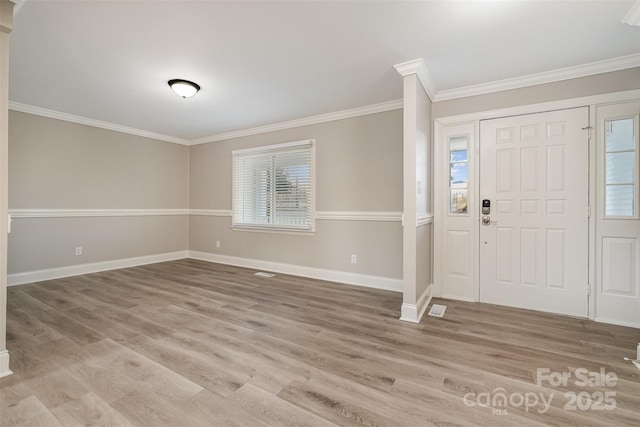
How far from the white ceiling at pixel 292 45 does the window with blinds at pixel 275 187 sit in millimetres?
1190

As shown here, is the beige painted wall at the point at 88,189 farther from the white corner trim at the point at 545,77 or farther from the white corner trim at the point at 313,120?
→ the white corner trim at the point at 545,77

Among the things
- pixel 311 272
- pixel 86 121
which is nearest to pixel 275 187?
pixel 311 272

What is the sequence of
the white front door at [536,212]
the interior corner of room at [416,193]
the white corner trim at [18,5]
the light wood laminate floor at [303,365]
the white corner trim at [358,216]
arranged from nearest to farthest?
the light wood laminate floor at [303,365] < the white corner trim at [18,5] < the interior corner of room at [416,193] < the white front door at [536,212] < the white corner trim at [358,216]

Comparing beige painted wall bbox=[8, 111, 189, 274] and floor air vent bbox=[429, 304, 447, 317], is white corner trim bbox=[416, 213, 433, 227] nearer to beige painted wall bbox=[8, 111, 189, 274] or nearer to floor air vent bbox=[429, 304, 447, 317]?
floor air vent bbox=[429, 304, 447, 317]

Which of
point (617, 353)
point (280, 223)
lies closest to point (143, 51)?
point (280, 223)

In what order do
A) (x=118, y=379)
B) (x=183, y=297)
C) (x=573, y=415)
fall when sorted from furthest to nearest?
(x=183, y=297) < (x=118, y=379) < (x=573, y=415)

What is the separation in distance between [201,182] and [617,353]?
631 cm

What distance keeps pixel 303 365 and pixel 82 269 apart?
447cm

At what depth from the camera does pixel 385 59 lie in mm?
2688

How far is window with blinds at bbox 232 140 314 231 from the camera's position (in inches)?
180

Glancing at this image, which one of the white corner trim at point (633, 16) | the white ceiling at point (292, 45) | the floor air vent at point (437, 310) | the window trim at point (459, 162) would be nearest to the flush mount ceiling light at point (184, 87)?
the white ceiling at point (292, 45)

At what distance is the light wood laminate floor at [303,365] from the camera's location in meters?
1.53

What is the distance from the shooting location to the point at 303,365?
2.00 meters

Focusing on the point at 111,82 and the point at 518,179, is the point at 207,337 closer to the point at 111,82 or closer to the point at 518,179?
the point at 111,82
